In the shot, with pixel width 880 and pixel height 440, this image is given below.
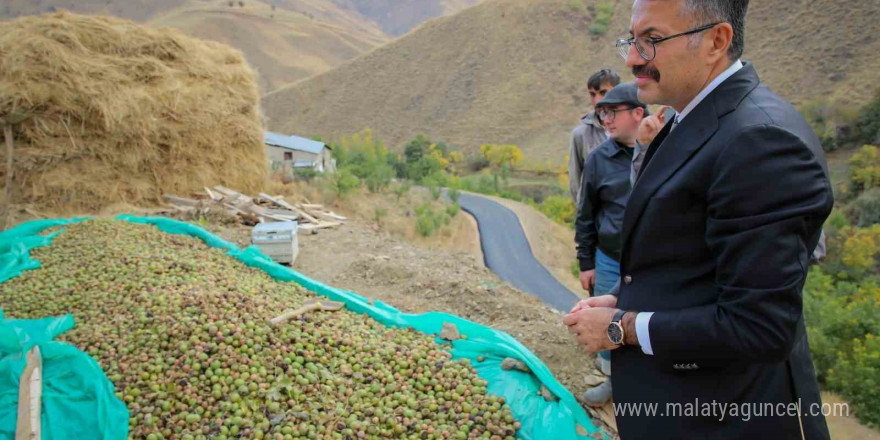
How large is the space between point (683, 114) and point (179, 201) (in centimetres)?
757

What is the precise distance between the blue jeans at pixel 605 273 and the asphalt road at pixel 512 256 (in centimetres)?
918

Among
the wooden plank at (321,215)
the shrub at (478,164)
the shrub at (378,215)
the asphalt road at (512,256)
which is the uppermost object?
the wooden plank at (321,215)

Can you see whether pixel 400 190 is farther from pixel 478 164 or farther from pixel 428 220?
pixel 478 164

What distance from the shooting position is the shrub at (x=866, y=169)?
18.2 metres

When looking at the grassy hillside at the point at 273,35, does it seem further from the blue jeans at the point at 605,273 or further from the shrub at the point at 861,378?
the blue jeans at the point at 605,273

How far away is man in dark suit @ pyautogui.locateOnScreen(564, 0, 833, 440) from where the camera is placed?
97 cm

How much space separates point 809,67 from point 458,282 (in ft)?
91.3

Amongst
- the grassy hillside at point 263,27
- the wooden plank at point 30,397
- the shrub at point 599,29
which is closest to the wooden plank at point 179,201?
the wooden plank at point 30,397

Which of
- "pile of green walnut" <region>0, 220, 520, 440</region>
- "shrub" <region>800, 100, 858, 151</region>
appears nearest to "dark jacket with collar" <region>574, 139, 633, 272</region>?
"pile of green walnut" <region>0, 220, 520, 440</region>

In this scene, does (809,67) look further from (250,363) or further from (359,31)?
(359,31)

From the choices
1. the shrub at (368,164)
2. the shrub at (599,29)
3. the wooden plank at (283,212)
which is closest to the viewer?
the wooden plank at (283,212)

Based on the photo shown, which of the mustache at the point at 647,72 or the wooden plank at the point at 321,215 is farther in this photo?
the wooden plank at the point at 321,215

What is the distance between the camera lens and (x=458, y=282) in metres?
4.68

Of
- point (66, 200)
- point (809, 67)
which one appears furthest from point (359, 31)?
point (66, 200)
